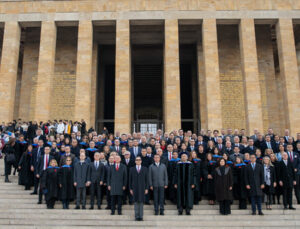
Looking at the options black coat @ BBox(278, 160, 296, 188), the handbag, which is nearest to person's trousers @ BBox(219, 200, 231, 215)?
black coat @ BBox(278, 160, 296, 188)

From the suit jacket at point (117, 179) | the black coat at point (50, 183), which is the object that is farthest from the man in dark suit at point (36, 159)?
the suit jacket at point (117, 179)

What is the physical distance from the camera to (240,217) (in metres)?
8.72

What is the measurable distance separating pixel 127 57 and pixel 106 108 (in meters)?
7.54

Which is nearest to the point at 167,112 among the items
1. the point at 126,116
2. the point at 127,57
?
the point at 126,116

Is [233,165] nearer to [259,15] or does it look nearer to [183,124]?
[259,15]

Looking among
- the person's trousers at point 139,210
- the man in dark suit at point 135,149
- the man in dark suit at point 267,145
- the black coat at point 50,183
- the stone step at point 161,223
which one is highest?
the man in dark suit at point 267,145

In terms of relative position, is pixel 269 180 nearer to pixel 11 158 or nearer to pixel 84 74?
pixel 11 158

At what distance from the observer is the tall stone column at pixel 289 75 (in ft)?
62.9

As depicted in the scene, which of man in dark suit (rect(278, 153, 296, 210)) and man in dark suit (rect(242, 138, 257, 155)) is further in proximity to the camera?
man in dark suit (rect(242, 138, 257, 155))

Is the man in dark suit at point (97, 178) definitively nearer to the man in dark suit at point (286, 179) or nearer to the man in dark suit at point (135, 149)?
the man in dark suit at point (135, 149)

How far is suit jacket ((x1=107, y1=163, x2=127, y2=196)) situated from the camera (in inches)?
346

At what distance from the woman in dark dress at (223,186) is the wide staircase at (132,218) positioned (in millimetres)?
269

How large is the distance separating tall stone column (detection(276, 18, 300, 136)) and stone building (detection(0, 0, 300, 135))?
0.06m

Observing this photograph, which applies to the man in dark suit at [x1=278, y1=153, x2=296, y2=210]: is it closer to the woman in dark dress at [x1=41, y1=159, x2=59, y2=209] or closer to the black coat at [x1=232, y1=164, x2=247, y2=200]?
the black coat at [x1=232, y1=164, x2=247, y2=200]
